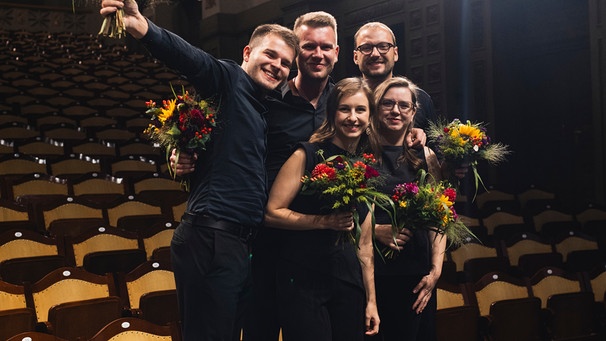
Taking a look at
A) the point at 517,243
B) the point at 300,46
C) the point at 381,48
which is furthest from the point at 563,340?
the point at 300,46

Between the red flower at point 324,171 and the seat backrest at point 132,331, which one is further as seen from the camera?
the seat backrest at point 132,331

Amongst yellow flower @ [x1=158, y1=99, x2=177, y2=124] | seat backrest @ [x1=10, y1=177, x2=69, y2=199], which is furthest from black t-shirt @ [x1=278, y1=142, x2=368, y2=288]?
seat backrest @ [x1=10, y1=177, x2=69, y2=199]

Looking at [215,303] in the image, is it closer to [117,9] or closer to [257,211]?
[257,211]

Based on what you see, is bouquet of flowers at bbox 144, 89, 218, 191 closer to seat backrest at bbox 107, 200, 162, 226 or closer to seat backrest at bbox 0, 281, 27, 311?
seat backrest at bbox 0, 281, 27, 311

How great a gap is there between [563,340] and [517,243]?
4.07 ft

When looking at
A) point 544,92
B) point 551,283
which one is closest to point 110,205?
point 551,283

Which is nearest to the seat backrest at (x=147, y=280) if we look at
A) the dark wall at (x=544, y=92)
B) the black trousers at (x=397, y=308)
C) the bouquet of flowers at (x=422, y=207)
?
the black trousers at (x=397, y=308)

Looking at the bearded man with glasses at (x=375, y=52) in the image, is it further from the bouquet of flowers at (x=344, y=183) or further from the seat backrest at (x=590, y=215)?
the seat backrest at (x=590, y=215)

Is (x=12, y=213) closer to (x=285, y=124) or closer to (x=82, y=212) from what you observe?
(x=82, y=212)

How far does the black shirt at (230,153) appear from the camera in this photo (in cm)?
176

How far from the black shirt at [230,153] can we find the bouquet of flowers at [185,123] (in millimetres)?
41

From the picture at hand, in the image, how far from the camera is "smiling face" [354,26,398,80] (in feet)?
7.19

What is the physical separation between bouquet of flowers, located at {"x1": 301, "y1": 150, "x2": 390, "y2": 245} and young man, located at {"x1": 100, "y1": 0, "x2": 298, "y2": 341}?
160 mm

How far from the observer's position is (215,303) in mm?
1702
